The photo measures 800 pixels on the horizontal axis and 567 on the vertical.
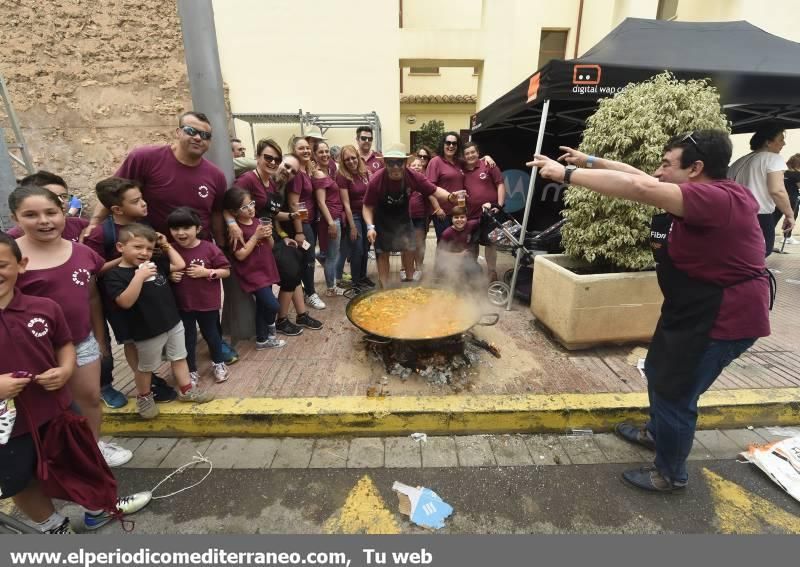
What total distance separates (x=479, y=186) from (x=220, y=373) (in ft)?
14.4

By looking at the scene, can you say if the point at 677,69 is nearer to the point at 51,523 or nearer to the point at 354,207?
the point at 354,207

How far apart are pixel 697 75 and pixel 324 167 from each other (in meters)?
5.09

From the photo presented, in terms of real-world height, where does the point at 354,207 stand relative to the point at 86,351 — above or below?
above

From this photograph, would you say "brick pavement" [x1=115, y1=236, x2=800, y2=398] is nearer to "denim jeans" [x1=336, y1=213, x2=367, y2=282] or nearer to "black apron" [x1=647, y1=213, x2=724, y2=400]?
"black apron" [x1=647, y1=213, x2=724, y2=400]

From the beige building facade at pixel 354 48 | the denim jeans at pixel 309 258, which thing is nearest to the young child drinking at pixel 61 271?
the denim jeans at pixel 309 258

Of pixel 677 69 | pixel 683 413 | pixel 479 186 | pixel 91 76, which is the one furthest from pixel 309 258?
pixel 91 76

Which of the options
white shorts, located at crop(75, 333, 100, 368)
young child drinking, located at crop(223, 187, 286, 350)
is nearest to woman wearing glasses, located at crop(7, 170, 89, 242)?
white shorts, located at crop(75, 333, 100, 368)

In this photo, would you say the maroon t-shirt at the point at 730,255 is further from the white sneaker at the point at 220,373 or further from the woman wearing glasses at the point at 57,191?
the woman wearing glasses at the point at 57,191

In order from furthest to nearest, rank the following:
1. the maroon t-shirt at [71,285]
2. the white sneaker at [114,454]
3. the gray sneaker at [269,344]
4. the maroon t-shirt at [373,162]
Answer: the maroon t-shirt at [373,162] < the gray sneaker at [269,344] < the white sneaker at [114,454] < the maroon t-shirt at [71,285]

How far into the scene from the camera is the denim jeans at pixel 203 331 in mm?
3461

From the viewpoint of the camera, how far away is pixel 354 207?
5969mm

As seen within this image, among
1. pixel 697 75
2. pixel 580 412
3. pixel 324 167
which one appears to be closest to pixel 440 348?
pixel 580 412

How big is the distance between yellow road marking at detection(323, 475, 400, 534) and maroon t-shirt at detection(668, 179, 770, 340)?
7.75 ft

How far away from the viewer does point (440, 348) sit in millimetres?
3840
